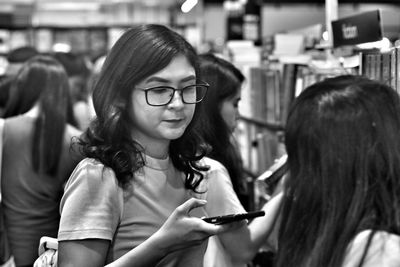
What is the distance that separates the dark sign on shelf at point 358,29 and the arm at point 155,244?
1.23 meters

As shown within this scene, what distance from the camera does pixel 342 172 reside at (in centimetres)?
143

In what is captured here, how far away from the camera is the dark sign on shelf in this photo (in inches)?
100

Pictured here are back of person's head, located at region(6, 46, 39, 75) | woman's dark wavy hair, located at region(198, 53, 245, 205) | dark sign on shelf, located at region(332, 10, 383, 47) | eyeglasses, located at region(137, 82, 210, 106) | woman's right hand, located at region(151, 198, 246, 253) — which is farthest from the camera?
back of person's head, located at region(6, 46, 39, 75)

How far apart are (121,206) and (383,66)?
1018mm

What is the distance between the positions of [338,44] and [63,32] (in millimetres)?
9244

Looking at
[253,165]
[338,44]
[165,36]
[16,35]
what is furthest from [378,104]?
[16,35]

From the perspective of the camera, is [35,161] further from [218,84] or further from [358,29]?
[358,29]

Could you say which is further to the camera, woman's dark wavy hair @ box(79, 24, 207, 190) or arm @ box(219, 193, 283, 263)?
arm @ box(219, 193, 283, 263)

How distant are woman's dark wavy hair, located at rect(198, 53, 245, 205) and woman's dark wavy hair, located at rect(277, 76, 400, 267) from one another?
1.16 m

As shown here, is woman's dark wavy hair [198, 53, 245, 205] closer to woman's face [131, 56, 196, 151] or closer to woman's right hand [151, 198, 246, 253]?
woman's face [131, 56, 196, 151]

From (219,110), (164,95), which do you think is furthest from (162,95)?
(219,110)

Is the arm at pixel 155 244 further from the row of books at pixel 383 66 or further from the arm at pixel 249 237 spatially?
the row of books at pixel 383 66

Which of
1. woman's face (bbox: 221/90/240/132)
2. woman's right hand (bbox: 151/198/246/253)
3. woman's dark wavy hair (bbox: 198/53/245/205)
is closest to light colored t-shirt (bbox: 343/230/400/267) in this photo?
woman's right hand (bbox: 151/198/246/253)

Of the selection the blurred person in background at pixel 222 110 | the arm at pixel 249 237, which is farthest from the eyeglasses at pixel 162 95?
the blurred person in background at pixel 222 110
